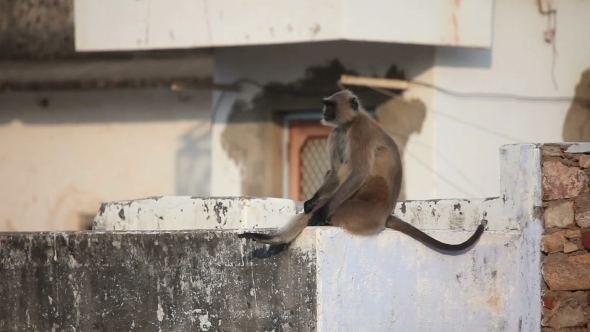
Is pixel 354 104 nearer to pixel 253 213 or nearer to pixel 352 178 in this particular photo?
pixel 352 178

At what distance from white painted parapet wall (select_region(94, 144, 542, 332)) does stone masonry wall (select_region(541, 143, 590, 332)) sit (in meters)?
0.07

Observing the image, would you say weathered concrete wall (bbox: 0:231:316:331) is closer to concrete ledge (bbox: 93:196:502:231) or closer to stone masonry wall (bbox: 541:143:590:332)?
concrete ledge (bbox: 93:196:502:231)

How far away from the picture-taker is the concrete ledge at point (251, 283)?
13.4ft

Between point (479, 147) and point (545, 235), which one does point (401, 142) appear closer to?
point (479, 147)

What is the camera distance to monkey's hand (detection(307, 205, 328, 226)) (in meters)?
4.29

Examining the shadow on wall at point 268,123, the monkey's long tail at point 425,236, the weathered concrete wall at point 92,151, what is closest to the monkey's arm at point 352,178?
the monkey's long tail at point 425,236

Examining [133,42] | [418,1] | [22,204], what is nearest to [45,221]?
[22,204]

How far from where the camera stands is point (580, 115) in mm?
7824

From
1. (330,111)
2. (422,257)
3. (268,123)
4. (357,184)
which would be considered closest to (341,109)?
(330,111)

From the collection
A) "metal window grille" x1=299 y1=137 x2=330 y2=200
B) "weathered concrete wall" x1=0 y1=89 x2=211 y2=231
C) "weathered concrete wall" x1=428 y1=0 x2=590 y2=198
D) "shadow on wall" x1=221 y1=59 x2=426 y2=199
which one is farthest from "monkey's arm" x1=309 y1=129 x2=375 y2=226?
"weathered concrete wall" x1=0 y1=89 x2=211 y2=231

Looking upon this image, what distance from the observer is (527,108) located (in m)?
7.82

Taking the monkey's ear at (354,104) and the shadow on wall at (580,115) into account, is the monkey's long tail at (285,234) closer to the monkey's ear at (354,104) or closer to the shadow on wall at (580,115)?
the monkey's ear at (354,104)

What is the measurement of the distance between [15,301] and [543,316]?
2.56 meters

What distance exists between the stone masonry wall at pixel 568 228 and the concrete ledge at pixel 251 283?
0.73ft
